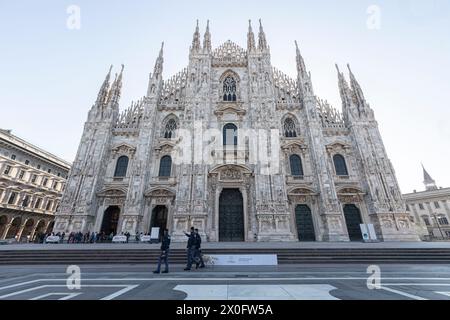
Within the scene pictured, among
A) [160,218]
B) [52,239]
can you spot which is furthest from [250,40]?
[52,239]

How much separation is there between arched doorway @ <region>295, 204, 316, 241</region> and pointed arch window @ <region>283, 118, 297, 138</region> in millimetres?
7758

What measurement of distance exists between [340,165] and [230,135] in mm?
12115

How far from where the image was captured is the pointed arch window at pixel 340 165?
21.0 m

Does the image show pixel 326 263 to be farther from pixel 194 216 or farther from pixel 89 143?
pixel 89 143

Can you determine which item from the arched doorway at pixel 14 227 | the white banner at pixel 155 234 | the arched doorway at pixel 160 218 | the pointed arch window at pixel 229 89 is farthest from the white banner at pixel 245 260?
the arched doorway at pixel 14 227

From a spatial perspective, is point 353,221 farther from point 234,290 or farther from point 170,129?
point 170,129

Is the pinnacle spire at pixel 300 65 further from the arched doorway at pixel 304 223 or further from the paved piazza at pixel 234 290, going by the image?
the paved piazza at pixel 234 290

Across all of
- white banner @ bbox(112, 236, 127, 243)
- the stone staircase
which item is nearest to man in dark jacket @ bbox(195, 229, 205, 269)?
the stone staircase

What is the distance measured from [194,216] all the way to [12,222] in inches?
1164

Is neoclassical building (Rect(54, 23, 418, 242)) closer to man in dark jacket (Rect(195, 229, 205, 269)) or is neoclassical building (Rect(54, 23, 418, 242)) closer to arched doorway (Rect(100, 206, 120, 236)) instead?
arched doorway (Rect(100, 206, 120, 236))

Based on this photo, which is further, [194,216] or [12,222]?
[12,222]

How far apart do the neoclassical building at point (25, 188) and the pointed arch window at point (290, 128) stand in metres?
35.1

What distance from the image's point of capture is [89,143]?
2073 cm
